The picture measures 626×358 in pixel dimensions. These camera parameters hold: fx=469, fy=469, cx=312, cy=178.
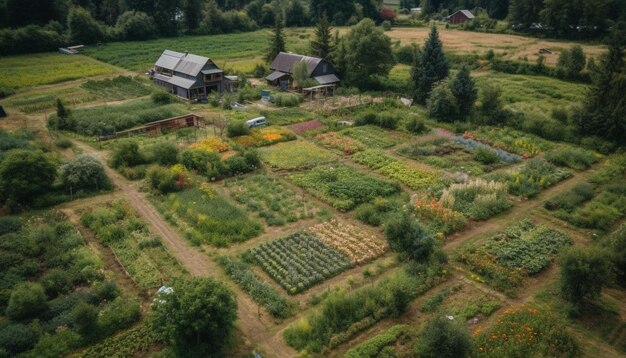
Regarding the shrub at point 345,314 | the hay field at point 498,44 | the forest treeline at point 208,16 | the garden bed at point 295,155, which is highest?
the forest treeline at point 208,16

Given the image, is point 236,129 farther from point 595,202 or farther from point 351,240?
point 595,202

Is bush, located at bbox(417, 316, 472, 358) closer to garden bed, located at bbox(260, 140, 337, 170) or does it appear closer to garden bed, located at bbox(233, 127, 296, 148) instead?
garden bed, located at bbox(260, 140, 337, 170)

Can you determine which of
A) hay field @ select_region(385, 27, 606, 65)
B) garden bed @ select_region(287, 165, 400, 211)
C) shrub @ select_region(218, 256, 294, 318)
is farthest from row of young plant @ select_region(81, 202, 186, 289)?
hay field @ select_region(385, 27, 606, 65)

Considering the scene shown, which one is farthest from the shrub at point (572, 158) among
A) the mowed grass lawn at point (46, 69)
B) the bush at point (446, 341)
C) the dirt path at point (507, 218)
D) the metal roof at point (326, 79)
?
the mowed grass lawn at point (46, 69)

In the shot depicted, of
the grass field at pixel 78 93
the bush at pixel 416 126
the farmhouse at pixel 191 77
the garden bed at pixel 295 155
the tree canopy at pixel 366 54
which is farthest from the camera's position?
the tree canopy at pixel 366 54

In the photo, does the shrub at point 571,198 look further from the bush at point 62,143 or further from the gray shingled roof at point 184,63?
the gray shingled roof at point 184,63

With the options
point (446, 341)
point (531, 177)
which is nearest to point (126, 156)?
point (446, 341)
